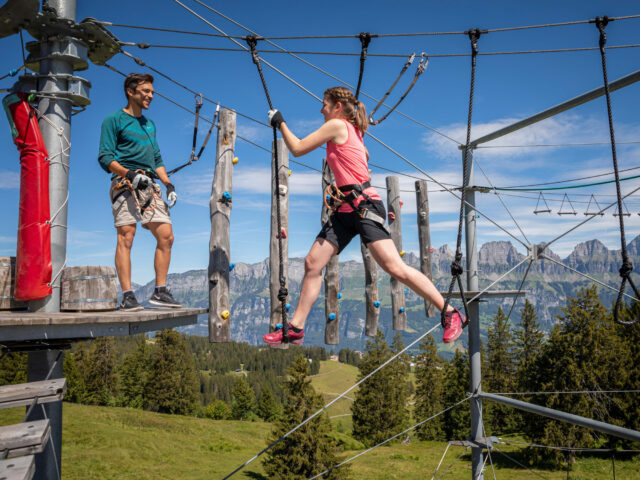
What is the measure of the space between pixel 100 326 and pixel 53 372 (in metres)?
0.94

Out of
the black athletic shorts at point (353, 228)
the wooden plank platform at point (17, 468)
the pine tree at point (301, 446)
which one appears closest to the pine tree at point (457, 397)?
the pine tree at point (301, 446)

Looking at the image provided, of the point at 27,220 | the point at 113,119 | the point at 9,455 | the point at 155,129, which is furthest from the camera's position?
the point at 155,129

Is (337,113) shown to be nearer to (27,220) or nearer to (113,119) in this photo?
(113,119)

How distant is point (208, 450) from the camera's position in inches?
1801

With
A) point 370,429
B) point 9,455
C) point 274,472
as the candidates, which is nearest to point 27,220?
point 9,455

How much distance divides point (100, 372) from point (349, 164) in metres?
75.6

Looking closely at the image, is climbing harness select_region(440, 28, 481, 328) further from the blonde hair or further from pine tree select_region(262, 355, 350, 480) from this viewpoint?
pine tree select_region(262, 355, 350, 480)

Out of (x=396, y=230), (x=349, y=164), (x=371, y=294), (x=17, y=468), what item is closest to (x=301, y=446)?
(x=371, y=294)

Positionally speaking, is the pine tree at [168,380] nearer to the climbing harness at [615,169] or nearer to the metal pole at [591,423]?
the metal pole at [591,423]

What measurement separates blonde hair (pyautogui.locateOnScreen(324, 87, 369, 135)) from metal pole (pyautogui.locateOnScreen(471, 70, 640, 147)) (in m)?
3.27

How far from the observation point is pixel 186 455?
138 feet

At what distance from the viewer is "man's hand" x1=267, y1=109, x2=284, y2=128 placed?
4.83 metres

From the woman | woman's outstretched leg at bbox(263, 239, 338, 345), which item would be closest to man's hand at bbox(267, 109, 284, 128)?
the woman

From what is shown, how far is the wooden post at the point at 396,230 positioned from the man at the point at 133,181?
4148 millimetres
